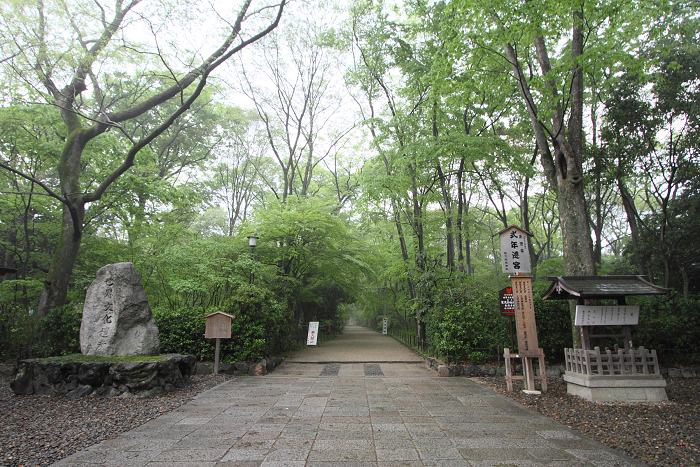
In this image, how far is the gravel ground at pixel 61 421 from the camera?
3.56m

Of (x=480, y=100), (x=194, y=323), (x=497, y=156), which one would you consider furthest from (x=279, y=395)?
(x=480, y=100)

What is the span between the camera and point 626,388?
565 cm

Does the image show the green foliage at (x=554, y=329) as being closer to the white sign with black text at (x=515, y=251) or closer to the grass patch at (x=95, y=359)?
the white sign with black text at (x=515, y=251)

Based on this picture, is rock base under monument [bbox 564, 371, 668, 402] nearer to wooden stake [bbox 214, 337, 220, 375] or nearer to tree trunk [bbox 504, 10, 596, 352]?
tree trunk [bbox 504, 10, 596, 352]

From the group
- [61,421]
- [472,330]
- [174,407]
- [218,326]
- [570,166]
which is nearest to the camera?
[61,421]

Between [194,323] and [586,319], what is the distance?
8486 millimetres

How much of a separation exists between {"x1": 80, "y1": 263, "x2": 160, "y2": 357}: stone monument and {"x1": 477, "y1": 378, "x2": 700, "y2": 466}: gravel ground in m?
7.27

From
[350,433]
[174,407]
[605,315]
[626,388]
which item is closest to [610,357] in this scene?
[626,388]

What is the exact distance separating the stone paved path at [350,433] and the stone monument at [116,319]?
1886 mm

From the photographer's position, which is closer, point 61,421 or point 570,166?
point 61,421

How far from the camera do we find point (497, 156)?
11.3 metres

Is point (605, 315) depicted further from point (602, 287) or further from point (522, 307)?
point (522, 307)

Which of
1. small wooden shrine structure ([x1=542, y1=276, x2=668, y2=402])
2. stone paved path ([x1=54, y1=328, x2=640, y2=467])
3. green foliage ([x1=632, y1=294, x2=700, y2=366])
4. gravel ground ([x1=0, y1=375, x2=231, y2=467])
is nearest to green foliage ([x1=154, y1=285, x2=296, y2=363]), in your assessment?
stone paved path ([x1=54, y1=328, x2=640, y2=467])

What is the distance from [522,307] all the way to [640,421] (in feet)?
7.93
